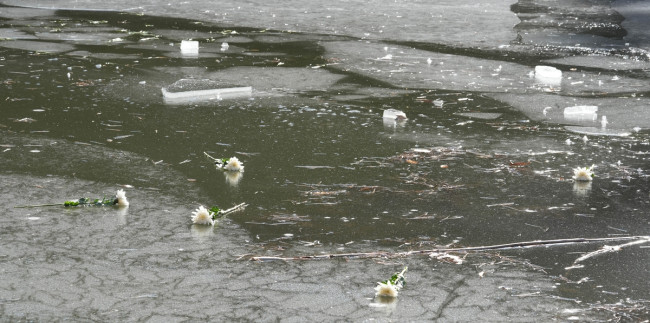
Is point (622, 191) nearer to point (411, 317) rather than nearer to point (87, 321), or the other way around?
point (411, 317)

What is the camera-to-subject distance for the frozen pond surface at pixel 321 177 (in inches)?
144

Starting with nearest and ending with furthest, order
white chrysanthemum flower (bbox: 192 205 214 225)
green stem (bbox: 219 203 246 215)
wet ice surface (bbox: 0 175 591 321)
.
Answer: wet ice surface (bbox: 0 175 591 321), white chrysanthemum flower (bbox: 192 205 214 225), green stem (bbox: 219 203 246 215)

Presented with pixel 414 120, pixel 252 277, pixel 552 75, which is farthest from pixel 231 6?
pixel 252 277

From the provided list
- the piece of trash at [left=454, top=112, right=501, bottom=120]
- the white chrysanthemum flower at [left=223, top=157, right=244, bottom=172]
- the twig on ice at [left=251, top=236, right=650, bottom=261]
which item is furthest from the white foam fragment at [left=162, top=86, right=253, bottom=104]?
the twig on ice at [left=251, top=236, right=650, bottom=261]

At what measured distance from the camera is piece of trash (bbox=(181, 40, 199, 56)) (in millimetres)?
10461

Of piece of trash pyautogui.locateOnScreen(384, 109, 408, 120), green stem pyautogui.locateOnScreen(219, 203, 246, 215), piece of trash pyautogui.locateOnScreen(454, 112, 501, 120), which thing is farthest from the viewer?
piece of trash pyautogui.locateOnScreen(454, 112, 501, 120)

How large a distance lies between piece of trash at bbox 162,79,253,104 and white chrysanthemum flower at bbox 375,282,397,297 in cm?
A: 444

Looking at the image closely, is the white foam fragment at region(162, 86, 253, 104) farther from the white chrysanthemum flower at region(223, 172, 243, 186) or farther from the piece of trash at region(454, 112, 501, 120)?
the white chrysanthemum flower at region(223, 172, 243, 186)

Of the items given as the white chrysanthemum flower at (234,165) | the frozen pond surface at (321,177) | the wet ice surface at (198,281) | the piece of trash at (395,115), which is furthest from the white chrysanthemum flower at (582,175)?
the white chrysanthemum flower at (234,165)

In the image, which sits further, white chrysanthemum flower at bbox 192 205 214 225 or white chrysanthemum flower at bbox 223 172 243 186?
white chrysanthemum flower at bbox 223 172 243 186

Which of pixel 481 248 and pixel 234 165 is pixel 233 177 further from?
pixel 481 248

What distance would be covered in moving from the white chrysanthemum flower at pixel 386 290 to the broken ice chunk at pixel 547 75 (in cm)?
576

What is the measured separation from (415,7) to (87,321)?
1396 cm

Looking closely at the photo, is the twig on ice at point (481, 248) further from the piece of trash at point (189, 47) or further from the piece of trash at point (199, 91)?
the piece of trash at point (189, 47)
